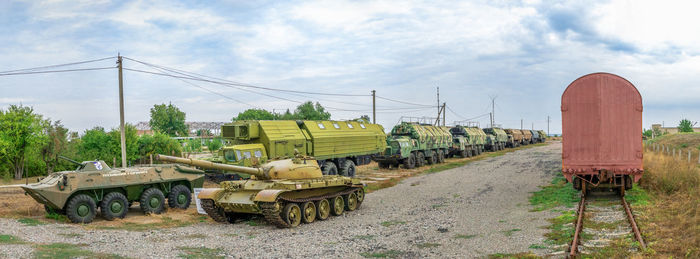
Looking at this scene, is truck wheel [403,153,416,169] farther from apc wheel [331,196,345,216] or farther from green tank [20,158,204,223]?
green tank [20,158,204,223]

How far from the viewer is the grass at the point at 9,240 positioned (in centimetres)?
1087

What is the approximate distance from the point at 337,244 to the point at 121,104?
16767mm

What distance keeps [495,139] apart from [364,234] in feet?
136

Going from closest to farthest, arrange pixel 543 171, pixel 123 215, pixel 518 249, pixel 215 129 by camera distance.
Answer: pixel 518 249 → pixel 123 215 → pixel 543 171 → pixel 215 129

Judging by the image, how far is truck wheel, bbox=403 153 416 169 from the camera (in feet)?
104

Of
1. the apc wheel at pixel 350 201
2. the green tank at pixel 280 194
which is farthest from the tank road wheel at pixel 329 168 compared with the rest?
the green tank at pixel 280 194

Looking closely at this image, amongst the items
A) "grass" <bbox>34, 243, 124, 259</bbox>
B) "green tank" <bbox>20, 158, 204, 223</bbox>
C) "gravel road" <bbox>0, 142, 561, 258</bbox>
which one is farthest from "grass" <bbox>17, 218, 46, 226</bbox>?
"grass" <bbox>34, 243, 124, 259</bbox>

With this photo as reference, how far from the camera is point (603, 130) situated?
609 inches

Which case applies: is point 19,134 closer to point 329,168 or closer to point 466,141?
point 329,168

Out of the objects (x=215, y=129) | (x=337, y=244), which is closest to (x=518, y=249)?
(x=337, y=244)

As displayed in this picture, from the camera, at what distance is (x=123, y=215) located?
1511 cm

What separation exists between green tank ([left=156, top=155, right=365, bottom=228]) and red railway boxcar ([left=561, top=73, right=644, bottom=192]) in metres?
7.10

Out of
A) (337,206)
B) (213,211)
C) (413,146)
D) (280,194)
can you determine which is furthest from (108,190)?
(413,146)

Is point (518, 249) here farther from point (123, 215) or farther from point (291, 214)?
point (123, 215)
